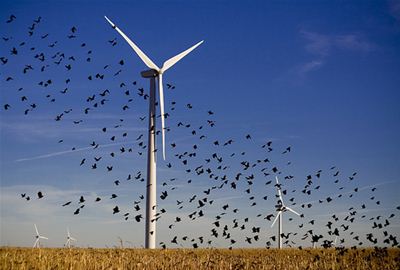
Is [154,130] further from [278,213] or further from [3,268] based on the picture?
[3,268]

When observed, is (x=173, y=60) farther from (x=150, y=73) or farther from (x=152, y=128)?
(x=152, y=128)

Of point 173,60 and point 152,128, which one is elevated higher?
point 173,60

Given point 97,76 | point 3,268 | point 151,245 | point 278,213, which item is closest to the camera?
point 3,268

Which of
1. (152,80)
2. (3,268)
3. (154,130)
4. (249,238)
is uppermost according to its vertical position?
(152,80)

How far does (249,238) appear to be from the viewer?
1024 inches

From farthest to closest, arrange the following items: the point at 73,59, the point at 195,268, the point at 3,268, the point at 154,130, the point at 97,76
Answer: the point at 154,130 < the point at 97,76 < the point at 73,59 < the point at 195,268 < the point at 3,268

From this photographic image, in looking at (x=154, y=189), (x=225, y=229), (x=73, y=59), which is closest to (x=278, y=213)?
(x=154, y=189)

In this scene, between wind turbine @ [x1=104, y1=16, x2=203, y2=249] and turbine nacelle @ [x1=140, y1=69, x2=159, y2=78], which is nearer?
wind turbine @ [x1=104, y1=16, x2=203, y2=249]

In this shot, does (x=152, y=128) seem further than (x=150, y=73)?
No

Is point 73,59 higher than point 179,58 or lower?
lower

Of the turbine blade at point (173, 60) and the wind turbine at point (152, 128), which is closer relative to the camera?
the wind turbine at point (152, 128)

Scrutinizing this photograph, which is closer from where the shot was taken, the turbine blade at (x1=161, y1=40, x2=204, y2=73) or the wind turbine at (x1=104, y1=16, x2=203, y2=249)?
the wind turbine at (x1=104, y1=16, x2=203, y2=249)

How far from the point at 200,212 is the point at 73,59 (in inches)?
387

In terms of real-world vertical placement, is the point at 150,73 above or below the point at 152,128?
above
